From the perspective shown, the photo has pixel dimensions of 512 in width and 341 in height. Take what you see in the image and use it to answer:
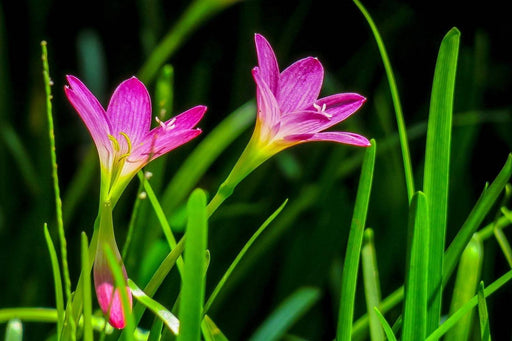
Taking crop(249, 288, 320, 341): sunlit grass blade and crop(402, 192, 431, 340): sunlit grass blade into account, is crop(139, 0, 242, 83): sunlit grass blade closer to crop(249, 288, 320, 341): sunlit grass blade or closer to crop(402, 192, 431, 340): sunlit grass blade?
crop(249, 288, 320, 341): sunlit grass blade

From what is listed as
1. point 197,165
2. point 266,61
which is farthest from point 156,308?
point 197,165

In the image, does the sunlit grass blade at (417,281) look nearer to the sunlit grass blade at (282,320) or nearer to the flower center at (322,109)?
the flower center at (322,109)

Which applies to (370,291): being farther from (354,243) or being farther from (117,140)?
(117,140)

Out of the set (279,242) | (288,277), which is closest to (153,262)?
(288,277)

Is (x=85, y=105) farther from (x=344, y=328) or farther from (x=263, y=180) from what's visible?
(x=263, y=180)

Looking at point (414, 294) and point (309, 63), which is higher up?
point (309, 63)

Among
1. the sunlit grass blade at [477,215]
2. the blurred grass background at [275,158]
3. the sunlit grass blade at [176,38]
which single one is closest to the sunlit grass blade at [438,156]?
the sunlit grass blade at [477,215]
